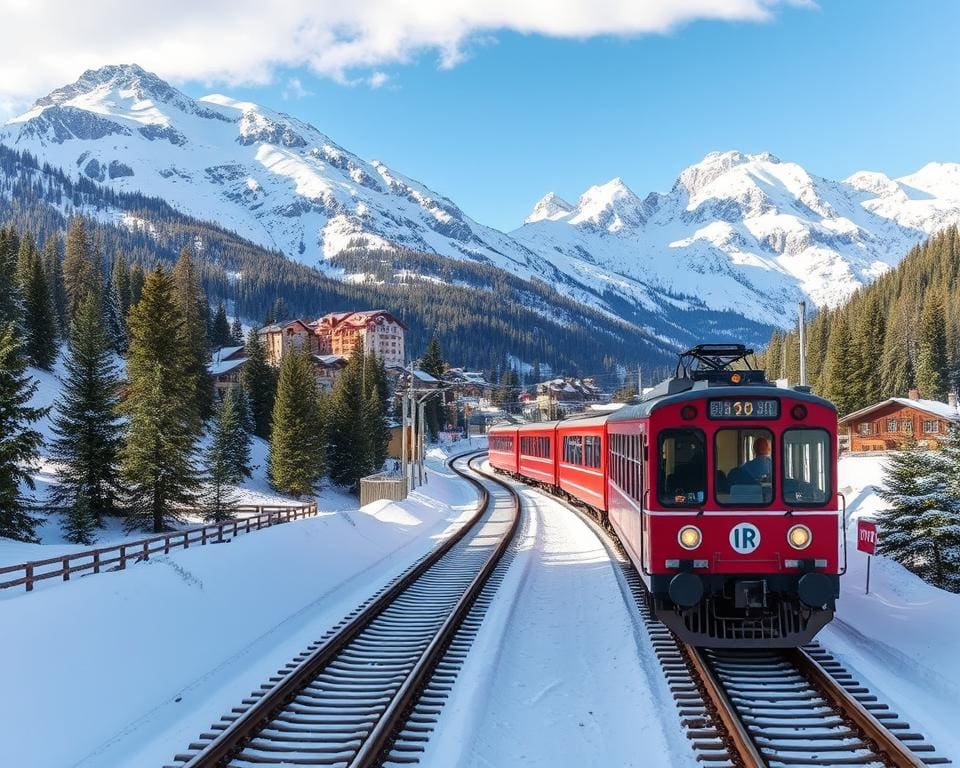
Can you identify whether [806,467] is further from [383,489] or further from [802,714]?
[383,489]

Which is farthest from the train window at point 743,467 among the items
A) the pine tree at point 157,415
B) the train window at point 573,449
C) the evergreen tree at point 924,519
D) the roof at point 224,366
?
the roof at point 224,366

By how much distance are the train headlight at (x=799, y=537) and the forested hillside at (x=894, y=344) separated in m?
74.6

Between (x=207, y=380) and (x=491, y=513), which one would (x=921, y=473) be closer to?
(x=491, y=513)

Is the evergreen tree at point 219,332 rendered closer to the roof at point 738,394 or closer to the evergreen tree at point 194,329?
the evergreen tree at point 194,329

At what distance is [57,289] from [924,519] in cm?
8979

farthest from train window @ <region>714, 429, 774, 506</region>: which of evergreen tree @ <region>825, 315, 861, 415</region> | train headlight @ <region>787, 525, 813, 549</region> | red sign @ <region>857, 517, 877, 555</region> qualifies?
evergreen tree @ <region>825, 315, 861, 415</region>

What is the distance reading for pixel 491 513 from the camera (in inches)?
1255

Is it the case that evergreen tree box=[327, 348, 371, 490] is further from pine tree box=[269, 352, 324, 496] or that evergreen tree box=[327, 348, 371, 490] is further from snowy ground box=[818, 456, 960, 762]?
snowy ground box=[818, 456, 960, 762]

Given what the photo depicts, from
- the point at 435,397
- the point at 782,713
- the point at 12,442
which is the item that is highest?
the point at 435,397

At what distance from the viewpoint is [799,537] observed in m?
9.96

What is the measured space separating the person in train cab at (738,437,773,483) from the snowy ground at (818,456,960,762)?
2474 millimetres

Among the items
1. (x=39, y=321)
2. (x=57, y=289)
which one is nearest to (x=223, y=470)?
(x=39, y=321)

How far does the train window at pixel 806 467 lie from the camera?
10039 mm

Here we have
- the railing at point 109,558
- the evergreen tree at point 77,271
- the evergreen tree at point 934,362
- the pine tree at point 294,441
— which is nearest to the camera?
the railing at point 109,558
